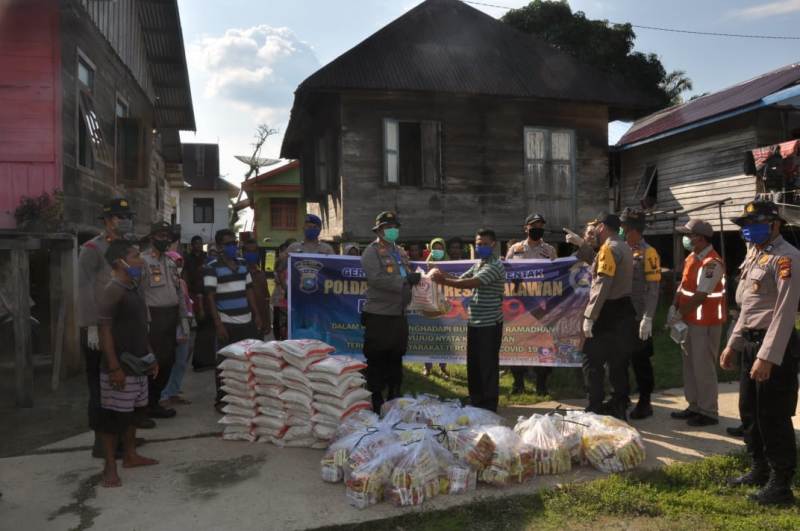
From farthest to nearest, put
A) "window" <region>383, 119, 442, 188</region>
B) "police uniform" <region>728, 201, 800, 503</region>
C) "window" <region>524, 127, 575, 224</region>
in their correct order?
1. "window" <region>524, 127, 575, 224</region>
2. "window" <region>383, 119, 442, 188</region>
3. "police uniform" <region>728, 201, 800, 503</region>

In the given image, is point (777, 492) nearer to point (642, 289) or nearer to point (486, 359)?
point (642, 289)

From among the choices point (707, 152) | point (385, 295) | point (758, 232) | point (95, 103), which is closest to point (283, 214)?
point (707, 152)

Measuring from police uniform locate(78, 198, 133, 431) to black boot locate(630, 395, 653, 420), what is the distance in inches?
190

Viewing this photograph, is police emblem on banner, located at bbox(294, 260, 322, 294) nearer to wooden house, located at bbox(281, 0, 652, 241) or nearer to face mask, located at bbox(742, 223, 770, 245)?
face mask, located at bbox(742, 223, 770, 245)

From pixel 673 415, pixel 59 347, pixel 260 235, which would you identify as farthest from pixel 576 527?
pixel 260 235

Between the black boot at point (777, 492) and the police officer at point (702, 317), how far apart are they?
5.69ft

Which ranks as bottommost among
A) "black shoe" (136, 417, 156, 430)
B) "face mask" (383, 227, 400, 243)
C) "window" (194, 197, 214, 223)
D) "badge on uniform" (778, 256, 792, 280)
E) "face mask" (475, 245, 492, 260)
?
"black shoe" (136, 417, 156, 430)

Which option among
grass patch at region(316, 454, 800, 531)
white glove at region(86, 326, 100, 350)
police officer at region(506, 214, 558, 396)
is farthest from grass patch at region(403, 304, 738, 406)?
white glove at region(86, 326, 100, 350)

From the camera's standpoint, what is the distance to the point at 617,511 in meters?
3.94

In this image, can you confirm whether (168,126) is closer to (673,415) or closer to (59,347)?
(59,347)

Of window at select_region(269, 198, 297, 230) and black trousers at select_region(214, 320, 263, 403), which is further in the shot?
window at select_region(269, 198, 297, 230)

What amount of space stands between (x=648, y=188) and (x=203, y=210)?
32387mm

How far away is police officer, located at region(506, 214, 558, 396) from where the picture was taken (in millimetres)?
7121

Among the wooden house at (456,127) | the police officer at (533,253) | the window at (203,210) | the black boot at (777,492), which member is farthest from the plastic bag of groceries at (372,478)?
the window at (203,210)
